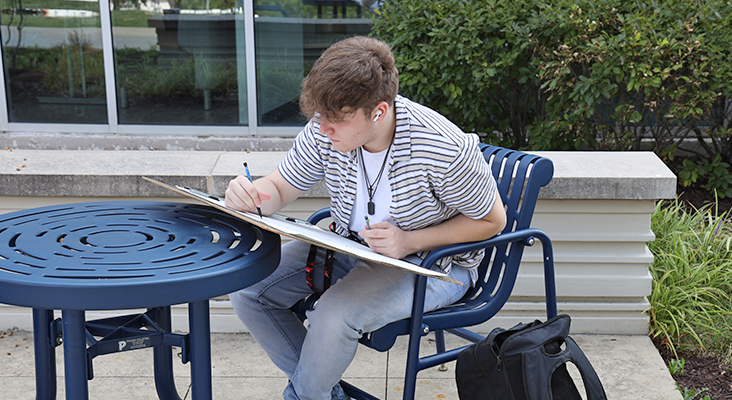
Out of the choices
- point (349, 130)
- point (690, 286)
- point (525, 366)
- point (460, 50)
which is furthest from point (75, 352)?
point (460, 50)

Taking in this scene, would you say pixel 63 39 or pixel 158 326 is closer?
pixel 158 326

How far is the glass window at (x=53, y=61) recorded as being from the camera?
5.96 meters

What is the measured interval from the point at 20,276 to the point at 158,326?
1.64ft

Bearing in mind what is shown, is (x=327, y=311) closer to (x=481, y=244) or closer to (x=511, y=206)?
(x=481, y=244)

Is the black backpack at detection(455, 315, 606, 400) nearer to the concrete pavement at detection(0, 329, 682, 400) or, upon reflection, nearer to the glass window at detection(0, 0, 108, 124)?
the concrete pavement at detection(0, 329, 682, 400)

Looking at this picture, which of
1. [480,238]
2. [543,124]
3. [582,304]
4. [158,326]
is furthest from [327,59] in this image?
[543,124]

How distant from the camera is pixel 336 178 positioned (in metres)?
2.17

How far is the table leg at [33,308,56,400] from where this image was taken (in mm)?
1938

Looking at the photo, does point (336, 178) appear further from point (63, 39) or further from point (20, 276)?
point (63, 39)

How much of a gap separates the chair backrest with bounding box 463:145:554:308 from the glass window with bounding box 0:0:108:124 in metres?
4.88

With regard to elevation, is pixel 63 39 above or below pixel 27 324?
above

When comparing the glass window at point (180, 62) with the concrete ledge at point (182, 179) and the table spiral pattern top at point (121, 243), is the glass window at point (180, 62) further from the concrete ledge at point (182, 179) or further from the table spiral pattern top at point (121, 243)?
the table spiral pattern top at point (121, 243)

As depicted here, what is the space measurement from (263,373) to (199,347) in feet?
3.53

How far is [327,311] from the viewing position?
1907mm
